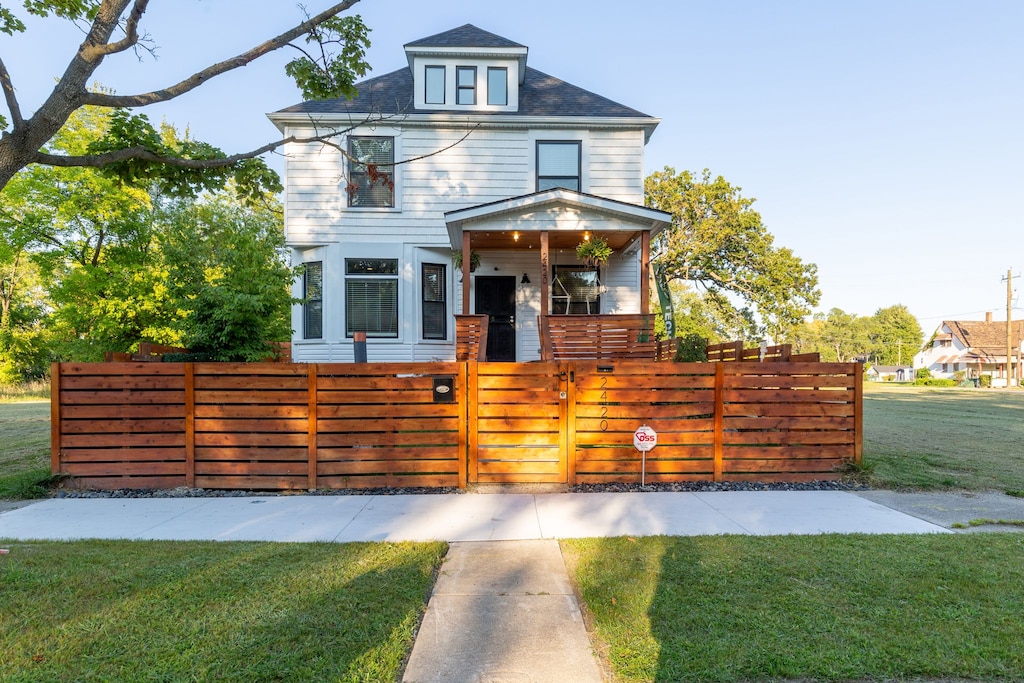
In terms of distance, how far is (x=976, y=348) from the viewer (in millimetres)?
60875

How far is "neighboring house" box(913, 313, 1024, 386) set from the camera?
5872 cm

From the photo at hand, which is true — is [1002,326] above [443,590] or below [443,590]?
above

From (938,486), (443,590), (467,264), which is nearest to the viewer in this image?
(443,590)

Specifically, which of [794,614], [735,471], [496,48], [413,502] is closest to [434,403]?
[413,502]

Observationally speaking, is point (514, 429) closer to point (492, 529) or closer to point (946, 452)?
point (492, 529)

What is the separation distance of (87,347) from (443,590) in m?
18.5

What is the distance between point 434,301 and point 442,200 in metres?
2.36

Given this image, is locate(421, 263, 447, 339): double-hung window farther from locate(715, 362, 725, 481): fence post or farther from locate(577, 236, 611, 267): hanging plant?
locate(715, 362, 725, 481): fence post

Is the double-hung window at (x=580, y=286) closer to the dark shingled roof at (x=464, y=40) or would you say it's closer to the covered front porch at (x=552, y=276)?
the covered front porch at (x=552, y=276)

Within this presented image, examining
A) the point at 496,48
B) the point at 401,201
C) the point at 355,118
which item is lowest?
the point at 401,201

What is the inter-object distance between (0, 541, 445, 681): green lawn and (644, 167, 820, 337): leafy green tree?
66.4ft

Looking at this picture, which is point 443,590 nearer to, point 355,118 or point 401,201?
point 401,201

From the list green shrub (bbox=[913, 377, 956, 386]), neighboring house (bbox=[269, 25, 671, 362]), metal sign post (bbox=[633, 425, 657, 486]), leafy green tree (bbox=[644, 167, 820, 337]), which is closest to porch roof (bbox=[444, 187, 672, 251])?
neighboring house (bbox=[269, 25, 671, 362])

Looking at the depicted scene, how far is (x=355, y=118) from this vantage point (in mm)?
12977
